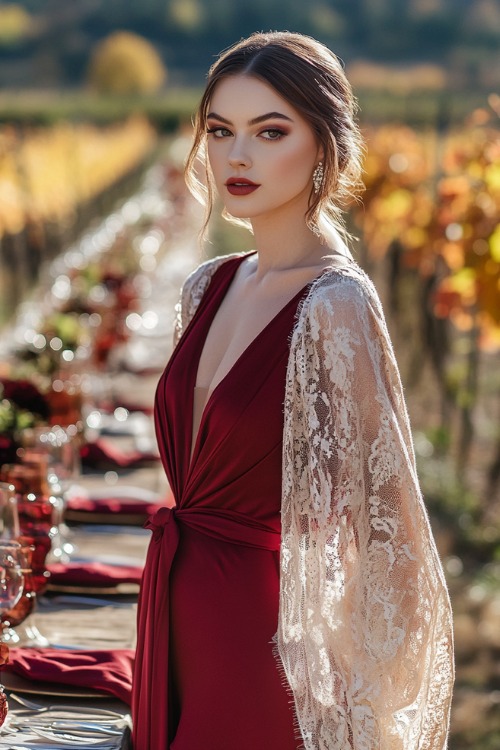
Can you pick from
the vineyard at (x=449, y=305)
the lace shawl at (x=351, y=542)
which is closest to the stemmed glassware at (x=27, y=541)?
the lace shawl at (x=351, y=542)

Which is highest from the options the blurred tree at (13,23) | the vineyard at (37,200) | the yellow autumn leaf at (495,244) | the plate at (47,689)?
the blurred tree at (13,23)

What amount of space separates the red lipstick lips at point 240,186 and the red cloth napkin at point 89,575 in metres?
1.00

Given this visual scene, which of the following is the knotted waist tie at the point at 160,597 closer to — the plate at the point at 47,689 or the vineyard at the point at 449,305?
the plate at the point at 47,689

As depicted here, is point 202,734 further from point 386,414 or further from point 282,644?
point 386,414

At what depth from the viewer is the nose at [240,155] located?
6.10ft

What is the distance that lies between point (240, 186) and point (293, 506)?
0.50m

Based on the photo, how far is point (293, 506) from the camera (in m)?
1.79

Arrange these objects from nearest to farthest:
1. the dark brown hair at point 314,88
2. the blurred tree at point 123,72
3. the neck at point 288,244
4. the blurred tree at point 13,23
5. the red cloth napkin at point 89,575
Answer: the dark brown hair at point 314,88, the neck at point 288,244, the red cloth napkin at point 89,575, the blurred tree at point 123,72, the blurred tree at point 13,23

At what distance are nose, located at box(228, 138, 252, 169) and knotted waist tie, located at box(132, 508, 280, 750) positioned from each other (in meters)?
0.54

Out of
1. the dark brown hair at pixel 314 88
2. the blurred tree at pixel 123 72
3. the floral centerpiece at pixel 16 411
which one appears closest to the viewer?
the dark brown hair at pixel 314 88

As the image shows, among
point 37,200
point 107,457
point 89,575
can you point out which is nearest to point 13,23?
point 37,200

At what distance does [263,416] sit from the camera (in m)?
1.83

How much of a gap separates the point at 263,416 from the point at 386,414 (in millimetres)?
195

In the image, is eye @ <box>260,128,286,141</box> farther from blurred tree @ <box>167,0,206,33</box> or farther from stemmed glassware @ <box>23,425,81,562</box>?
blurred tree @ <box>167,0,206,33</box>
